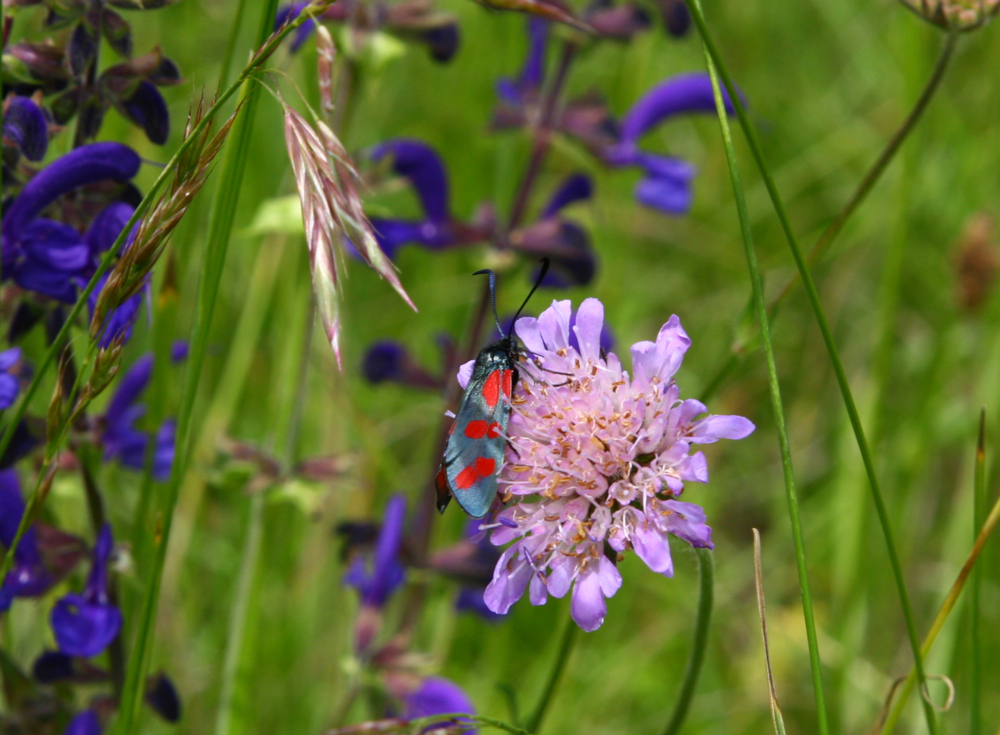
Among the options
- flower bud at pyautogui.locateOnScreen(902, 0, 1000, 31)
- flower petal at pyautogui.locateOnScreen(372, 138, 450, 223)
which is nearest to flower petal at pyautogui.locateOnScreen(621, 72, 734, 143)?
flower petal at pyautogui.locateOnScreen(372, 138, 450, 223)

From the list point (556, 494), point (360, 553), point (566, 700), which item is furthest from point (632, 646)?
point (556, 494)

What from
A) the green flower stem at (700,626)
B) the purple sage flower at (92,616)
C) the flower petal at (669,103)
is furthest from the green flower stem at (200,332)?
the flower petal at (669,103)

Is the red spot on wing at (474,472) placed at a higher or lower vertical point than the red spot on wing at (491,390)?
lower

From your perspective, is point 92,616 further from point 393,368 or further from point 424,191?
point 424,191

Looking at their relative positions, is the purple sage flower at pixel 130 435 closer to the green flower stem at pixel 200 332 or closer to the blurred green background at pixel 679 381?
the blurred green background at pixel 679 381

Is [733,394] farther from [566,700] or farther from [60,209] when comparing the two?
[60,209]
